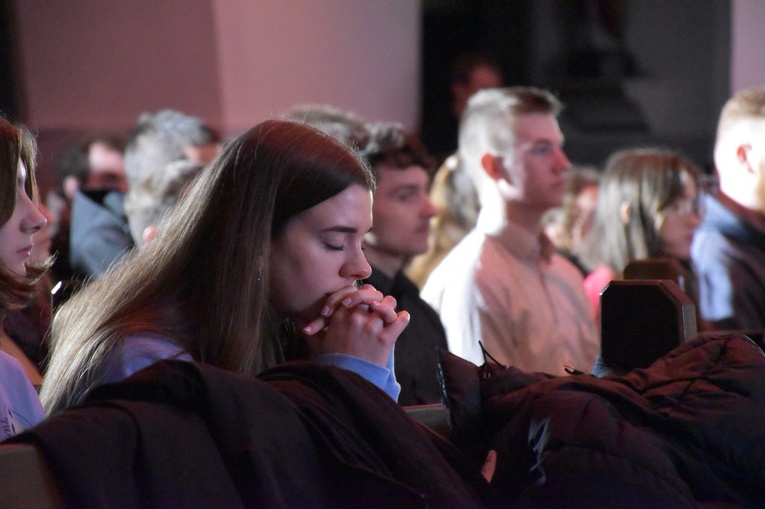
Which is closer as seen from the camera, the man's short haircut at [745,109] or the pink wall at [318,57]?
the man's short haircut at [745,109]

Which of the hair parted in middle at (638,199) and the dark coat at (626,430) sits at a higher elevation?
the dark coat at (626,430)

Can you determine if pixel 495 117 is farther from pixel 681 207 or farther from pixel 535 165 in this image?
pixel 681 207

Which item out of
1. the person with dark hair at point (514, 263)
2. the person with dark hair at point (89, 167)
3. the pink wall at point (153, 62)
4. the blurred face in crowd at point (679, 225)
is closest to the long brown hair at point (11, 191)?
the person with dark hair at point (514, 263)

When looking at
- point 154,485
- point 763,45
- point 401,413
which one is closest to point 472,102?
point 401,413

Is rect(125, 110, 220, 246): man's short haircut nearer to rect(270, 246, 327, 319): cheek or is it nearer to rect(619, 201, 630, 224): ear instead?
rect(619, 201, 630, 224): ear

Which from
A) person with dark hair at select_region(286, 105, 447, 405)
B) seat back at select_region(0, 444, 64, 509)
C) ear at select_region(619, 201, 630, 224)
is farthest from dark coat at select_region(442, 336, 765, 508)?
ear at select_region(619, 201, 630, 224)

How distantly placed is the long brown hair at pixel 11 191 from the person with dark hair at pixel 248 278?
0.13 m

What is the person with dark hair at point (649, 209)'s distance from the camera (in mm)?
3422

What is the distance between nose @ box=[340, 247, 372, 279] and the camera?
157 cm

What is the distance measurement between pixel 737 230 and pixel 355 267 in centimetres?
195

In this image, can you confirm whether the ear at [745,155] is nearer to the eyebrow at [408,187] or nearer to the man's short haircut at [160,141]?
the eyebrow at [408,187]

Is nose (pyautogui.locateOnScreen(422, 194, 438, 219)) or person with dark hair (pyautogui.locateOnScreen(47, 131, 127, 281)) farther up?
nose (pyautogui.locateOnScreen(422, 194, 438, 219))

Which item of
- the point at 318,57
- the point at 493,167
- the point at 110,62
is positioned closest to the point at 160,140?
the point at 110,62

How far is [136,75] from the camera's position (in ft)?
16.3
